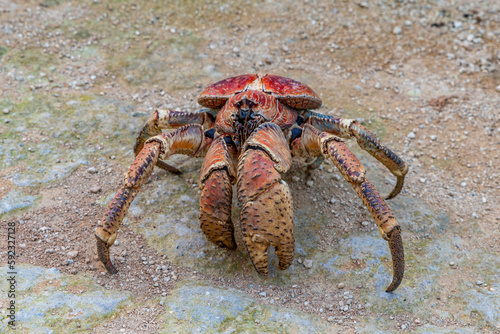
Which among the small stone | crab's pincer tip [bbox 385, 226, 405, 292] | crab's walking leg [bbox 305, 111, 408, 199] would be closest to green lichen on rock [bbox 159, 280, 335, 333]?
crab's pincer tip [bbox 385, 226, 405, 292]

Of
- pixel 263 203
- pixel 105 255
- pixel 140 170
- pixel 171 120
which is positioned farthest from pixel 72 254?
pixel 263 203

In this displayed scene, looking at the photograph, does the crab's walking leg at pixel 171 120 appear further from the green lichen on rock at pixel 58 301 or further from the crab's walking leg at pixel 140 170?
the green lichen on rock at pixel 58 301

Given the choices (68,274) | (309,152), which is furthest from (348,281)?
(68,274)

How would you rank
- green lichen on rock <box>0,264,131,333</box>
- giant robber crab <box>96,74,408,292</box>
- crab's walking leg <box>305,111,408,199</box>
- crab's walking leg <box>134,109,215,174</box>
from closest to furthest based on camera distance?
green lichen on rock <box>0,264,131,333</box>, giant robber crab <box>96,74,408,292</box>, crab's walking leg <box>305,111,408,199</box>, crab's walking leg <box>134,109,215,174</box>

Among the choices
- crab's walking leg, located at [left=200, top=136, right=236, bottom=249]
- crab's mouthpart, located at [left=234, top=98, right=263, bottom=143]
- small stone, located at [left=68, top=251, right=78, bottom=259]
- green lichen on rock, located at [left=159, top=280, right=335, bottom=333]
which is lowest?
green lichen on rock, located at [left=159, top=280, right=335, bottom=333]

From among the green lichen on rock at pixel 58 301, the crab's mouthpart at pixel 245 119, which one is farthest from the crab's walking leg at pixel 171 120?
the green lichen on rock at pixel 58 301

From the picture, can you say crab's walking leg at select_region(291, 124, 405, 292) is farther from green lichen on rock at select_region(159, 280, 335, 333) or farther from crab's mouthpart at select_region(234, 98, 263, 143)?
green lichen on rock at select_region(159, 280, 335, 333)

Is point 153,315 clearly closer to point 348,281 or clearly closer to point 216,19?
point 348,281
